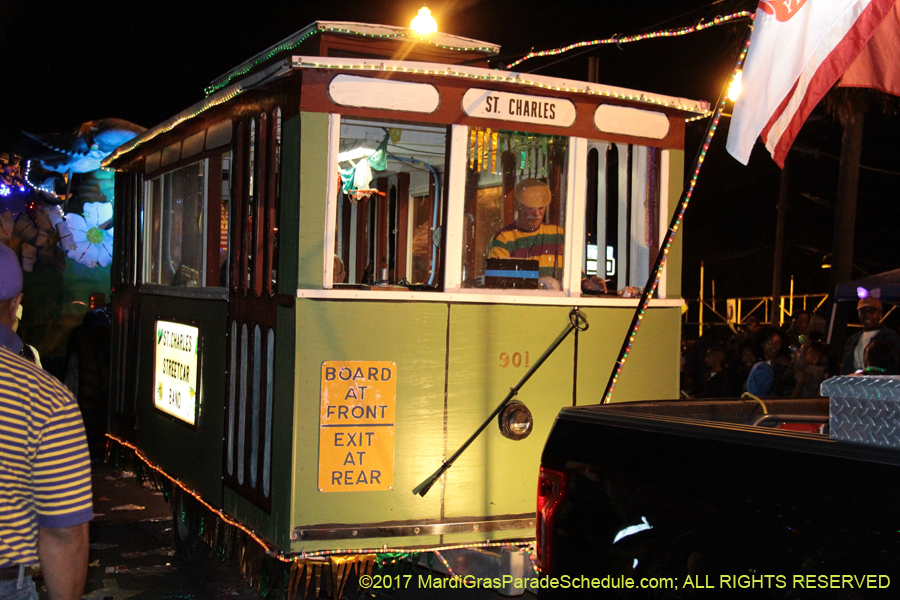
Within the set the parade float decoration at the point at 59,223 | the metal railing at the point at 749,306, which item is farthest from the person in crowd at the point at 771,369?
the parade float decoration at the point at 59,223

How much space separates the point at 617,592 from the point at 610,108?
3585 mm

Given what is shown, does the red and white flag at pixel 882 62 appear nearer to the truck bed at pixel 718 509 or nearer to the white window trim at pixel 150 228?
the truck bed at pixel 718 509

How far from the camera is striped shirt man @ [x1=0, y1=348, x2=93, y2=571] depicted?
89.9 inches

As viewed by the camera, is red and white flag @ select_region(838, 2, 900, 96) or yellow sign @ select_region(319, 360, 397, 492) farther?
yellow sign @ select_region(319, 360, 397, 492)

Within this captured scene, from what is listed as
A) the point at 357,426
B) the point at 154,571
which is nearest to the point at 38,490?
the point at 357,426

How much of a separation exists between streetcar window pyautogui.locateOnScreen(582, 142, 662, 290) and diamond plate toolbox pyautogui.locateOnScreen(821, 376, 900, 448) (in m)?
3.56

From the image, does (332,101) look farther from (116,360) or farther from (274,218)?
(116,360)

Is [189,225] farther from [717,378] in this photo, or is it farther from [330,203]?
[717,378]

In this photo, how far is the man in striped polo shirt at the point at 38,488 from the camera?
7.49ft

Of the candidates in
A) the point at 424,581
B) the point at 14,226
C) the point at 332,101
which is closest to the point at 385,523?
the point at 424,581

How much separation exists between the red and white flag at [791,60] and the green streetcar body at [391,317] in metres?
1.29

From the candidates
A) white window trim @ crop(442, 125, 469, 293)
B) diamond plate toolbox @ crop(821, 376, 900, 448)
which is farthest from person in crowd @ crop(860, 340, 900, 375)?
diamond plate toolbox @ crop(821, 376, 900, 448)

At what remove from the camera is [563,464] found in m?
2.97

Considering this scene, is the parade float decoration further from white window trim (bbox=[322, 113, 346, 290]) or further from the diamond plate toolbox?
the diamond plate toolbox
